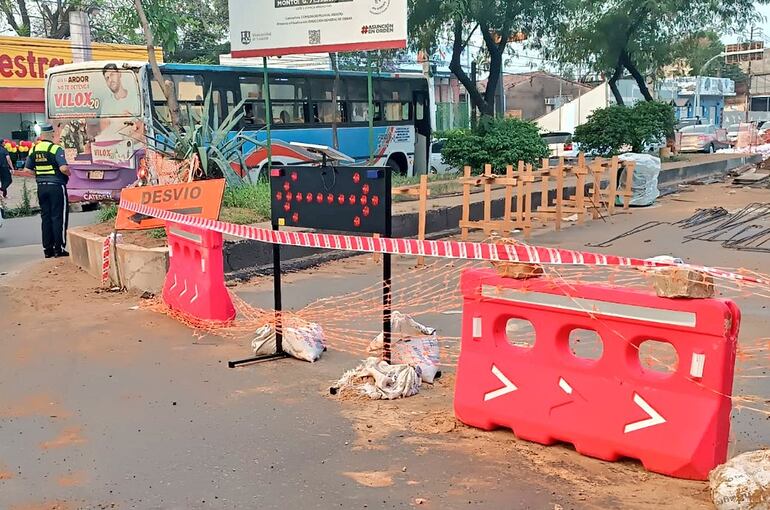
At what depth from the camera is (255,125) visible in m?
18.8

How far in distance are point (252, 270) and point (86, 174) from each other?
9.18 metres

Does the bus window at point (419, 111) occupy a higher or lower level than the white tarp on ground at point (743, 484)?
higher

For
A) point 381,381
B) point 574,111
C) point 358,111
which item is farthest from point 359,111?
point 574,111

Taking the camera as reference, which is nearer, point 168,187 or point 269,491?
point 269,491

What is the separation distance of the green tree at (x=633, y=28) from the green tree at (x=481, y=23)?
3.58ft

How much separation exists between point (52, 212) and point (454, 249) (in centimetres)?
803

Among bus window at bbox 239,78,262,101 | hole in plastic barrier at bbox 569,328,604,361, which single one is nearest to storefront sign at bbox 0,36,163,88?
bus window at bbox 239,78,262,101

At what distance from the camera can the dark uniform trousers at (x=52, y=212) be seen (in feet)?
37.5

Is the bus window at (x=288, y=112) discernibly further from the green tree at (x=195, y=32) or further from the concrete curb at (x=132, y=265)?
the green tree at (x=195, y=32)

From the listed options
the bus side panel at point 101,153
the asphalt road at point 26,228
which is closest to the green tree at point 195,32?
the bus side panel at point 101,153

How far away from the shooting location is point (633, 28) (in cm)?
2617

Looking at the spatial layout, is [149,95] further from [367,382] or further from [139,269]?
[367,382]

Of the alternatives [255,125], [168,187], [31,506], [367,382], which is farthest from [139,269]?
[255,125]

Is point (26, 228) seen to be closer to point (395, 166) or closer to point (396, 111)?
point (395, 166)
